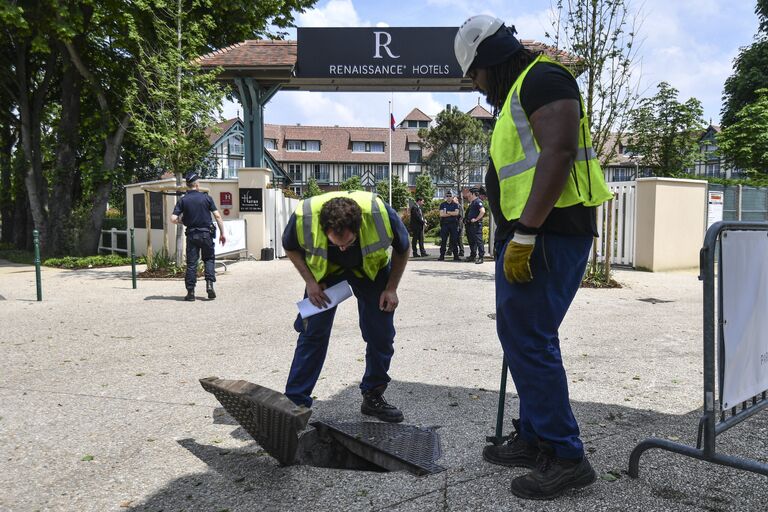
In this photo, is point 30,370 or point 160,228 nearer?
point 30,370

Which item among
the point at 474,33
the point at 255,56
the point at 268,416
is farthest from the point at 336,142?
the point at 268,416

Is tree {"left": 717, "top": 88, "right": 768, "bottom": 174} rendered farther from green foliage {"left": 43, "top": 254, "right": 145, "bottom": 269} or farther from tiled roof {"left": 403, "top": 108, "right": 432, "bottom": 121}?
tiled roof {"left": 403, "top": 108, "right": 432, "bottom": 121}

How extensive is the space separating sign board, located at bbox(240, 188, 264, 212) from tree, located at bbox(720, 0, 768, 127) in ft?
111

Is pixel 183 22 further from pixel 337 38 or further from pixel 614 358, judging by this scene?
pixel 614 358

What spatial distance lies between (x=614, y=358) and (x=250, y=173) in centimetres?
1293

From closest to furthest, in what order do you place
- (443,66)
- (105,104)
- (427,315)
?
(427,315)
(443,66)
(105,104)

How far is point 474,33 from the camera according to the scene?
275cm

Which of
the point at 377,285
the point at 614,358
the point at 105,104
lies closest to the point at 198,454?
the point at 377,285

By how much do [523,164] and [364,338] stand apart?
166 cm

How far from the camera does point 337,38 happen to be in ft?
49.7

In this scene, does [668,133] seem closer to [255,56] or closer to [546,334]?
[255,56]

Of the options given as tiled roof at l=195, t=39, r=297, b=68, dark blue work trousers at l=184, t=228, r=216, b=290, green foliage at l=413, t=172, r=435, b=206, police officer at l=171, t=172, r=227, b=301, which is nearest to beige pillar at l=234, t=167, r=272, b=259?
tiled roof at l=195, t=39, r=297, b=68

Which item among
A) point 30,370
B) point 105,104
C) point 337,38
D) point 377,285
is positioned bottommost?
point 30,370

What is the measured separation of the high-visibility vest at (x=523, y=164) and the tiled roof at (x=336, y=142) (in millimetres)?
69462
